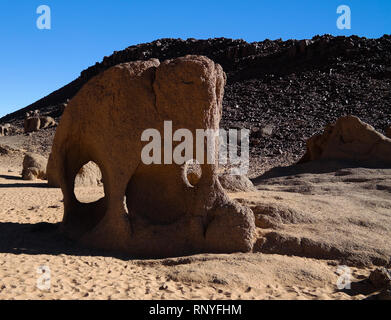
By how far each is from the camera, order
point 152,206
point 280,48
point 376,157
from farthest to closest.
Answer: point 280,48 → point 376,157 → point 152,206

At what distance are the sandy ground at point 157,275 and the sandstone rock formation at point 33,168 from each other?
883cm

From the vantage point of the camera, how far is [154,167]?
20.2 feet

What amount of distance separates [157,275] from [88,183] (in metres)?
8.17

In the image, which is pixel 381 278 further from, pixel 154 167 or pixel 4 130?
pixel 4 130

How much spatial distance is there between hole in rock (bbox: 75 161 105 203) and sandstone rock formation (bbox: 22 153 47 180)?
2892 millimetres

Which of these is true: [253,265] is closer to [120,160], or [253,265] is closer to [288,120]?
[120,160]

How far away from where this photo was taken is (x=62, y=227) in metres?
6.45

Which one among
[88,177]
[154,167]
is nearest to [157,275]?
[154,167]

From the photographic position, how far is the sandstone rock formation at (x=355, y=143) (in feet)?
37.6

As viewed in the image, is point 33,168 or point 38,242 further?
point 33,168

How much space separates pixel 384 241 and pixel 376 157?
6313mm

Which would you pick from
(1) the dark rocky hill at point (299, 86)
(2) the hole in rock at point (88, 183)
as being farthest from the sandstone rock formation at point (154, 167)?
(1) the dark rocky hill at point (299, 86)

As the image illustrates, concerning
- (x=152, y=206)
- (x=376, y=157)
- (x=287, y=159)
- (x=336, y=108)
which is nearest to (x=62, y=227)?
(x=152, y=206)

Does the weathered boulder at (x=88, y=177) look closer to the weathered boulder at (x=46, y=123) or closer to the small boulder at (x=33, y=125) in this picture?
the small boulder at (x=33, y=125)
